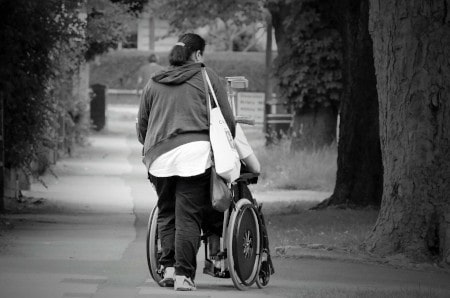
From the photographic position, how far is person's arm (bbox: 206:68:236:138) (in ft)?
30.6

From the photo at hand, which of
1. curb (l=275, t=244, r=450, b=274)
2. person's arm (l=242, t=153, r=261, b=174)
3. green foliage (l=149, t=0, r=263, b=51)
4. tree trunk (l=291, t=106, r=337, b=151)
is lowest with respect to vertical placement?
curb (l=275, t=244, r=450, b=274)

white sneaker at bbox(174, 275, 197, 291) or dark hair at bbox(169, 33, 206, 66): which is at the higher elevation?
dark hair at bbox(169, 33, 206, 66)

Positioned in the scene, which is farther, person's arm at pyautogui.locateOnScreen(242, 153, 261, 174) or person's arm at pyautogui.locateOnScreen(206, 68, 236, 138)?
person's arm at pyautogui.locateOnScreen(242, 153, 261, 174)

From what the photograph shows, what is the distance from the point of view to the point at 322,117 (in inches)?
1079

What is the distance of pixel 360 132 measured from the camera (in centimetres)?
1661

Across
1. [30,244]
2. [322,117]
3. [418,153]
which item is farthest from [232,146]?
[322,117]

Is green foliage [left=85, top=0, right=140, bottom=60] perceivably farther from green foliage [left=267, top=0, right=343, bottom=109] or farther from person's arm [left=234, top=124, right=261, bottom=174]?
person's arm [left=234, top=124, right=261, bottom=174]

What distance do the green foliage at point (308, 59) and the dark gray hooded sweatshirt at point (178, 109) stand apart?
16452 mm

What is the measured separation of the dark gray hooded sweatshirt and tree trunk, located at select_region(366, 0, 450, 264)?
3.03 m

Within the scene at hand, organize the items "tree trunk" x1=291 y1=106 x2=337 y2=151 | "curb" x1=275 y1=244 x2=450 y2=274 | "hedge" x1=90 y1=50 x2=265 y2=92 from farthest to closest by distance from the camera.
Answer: "hedge" x1=90 y1=50 x2=265 y2=92 → "tree trunk" x1=291 y1=106 x2=337 y2=151 → "curb" x1=275 y1=244 x2=450 y2=274

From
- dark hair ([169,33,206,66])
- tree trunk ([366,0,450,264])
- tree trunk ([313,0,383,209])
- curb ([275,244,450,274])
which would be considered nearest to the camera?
dark hair ([169,33,206,66])

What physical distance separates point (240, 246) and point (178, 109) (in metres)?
1.07

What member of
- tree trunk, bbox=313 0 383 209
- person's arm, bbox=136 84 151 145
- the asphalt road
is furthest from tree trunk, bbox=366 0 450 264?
tree trunk, bbox=313 0 383 209

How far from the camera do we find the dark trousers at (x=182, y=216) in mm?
9180
